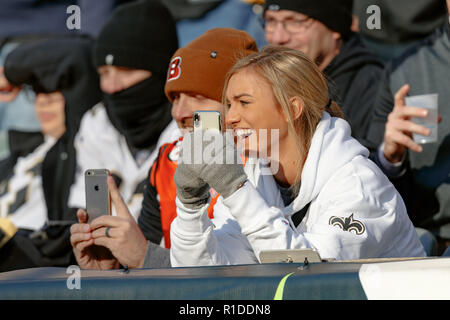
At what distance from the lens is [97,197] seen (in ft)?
7.57

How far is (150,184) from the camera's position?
310cm

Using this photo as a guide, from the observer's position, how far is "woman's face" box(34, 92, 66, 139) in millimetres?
4977

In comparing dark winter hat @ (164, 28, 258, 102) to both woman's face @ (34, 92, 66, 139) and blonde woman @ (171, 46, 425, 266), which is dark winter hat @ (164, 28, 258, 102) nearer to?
blonde woman @ (171, 46, 425, 266)

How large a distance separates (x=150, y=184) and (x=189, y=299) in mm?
1798

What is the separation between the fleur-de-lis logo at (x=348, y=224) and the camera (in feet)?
6.22

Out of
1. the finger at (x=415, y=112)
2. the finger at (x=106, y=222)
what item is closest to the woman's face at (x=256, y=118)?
the finger at (x=106, y=222)

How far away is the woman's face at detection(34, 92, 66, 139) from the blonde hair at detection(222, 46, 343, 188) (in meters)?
2.92

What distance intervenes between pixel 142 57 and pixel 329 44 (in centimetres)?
125

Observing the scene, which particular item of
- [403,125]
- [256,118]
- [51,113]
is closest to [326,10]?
[403,125]

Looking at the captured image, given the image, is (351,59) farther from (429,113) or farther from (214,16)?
(214,16)

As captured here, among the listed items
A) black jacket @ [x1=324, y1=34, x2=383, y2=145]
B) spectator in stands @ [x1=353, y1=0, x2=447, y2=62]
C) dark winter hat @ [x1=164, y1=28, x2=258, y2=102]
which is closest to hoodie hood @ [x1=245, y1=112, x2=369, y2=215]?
dark winter hat @ [x1=164, y1=28, x2=258, y2=102]

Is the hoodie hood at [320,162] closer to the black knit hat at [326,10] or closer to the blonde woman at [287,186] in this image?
the blonde woman at [287,186]

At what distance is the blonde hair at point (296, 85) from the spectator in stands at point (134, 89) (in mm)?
1991
